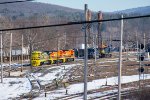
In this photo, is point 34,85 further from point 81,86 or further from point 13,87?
point 81,86

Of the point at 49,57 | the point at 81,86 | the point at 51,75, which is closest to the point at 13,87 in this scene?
the point at 81,86

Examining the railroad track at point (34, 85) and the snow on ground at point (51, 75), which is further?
the snow on ground at point (51, 75)

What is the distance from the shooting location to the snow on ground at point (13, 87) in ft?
86.9

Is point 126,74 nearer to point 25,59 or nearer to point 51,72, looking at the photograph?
point 51,72

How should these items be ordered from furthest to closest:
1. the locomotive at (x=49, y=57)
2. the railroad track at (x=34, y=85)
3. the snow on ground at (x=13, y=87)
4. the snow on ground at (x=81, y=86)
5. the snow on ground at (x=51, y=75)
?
the locomotive at (x=49, y=57)
the snow on ground at (x=51, y=75)
the railroad track at (x=34, y=85)
the snow on ground at (x=13, y=87)
the snow on ground at (x=81, y=86)

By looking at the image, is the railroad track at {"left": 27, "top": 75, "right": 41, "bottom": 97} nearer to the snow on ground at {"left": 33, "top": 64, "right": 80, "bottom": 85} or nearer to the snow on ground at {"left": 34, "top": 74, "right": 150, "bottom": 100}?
the snow on ground at {"left": 33, "top": 64, "right": 80, "bottom": 85}

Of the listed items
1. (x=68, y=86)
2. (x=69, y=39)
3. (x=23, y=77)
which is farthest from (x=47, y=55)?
(x=69, y=39)

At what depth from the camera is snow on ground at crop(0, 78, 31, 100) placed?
26.5 metres

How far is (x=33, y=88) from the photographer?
29.4 m

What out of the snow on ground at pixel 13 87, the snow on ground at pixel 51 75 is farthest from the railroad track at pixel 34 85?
the snow on ground at pixel 51 75

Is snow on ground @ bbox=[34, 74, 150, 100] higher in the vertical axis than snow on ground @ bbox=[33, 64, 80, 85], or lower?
lower

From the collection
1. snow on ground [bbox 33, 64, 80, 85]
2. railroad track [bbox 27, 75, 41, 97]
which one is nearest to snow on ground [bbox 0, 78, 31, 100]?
railroad track [bbox 27, 75, 41, 97]

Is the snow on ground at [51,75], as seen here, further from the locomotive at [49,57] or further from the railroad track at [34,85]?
the locomotive at [49,57]

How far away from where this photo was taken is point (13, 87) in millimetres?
30062
